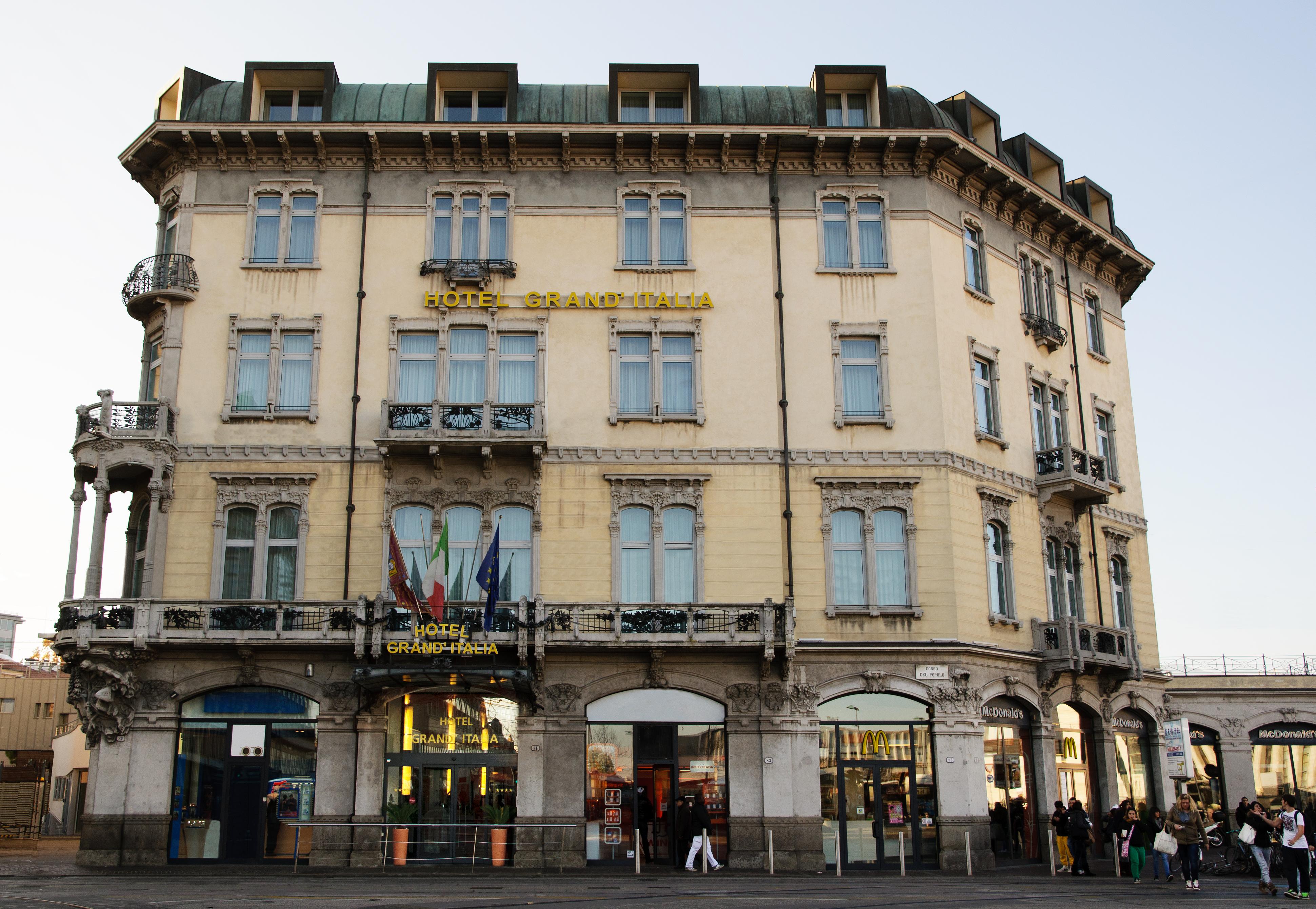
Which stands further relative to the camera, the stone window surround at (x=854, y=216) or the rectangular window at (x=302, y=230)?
the stone window surround at (x=854, y=216)

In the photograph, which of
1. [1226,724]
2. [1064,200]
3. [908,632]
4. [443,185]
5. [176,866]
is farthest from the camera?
[1226,724]

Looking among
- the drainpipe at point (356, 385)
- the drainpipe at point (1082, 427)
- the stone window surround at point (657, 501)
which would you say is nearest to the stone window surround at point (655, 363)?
the stone window surround at point (657, 501)

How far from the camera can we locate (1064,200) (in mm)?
39625

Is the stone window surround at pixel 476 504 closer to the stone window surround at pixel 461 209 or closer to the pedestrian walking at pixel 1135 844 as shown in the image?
the stone window surround at pixel 461 209

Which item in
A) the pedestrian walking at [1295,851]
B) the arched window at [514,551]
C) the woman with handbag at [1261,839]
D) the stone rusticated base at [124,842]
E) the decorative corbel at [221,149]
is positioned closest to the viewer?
the pedestrian walking at [1295,851]

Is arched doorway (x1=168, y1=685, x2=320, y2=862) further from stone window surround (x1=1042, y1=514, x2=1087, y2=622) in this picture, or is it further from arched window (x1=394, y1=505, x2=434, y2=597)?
stone window surround (x1=1042, y1=514, x2=1087, y2=622)

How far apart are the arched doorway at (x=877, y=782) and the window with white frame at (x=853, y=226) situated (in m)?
11.8

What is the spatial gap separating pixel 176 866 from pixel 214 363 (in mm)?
12443

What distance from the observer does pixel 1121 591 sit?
127ft

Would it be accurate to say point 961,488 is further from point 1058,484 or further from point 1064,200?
point 1064,200

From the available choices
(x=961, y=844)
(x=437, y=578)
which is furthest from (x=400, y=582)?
(x=961, y=844)

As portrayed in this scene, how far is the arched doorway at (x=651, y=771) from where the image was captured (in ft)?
98.7

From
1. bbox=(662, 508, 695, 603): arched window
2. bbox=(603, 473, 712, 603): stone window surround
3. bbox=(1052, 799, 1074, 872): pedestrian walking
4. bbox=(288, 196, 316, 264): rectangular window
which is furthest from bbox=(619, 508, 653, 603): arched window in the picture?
bbox=(1052, 799, 1074, 872): pedestrian walking

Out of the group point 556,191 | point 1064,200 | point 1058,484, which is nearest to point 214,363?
point 556,191
